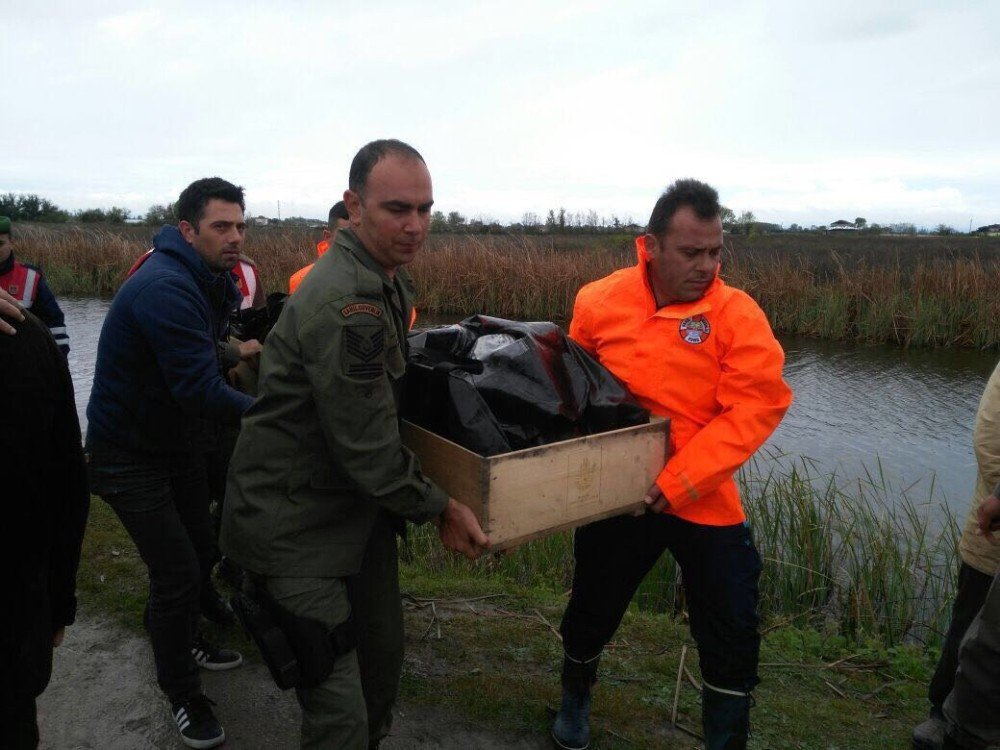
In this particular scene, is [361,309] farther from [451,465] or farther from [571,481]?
[571,481]

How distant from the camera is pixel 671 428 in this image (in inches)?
107

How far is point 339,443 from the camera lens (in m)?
2.04

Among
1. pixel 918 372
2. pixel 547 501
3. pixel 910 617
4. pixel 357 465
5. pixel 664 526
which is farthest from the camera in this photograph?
pixel 918 372

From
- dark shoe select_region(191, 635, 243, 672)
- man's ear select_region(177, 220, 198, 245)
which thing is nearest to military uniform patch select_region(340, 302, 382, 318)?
man's ear select_region(177, 220, 198, 245)

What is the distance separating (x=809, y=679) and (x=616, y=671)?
98 cm

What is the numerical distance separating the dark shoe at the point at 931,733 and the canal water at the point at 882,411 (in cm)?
274

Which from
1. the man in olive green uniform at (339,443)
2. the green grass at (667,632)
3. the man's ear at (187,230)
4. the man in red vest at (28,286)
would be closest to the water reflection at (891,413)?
the green grass at (667,632)

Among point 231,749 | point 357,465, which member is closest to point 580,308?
point 357,465

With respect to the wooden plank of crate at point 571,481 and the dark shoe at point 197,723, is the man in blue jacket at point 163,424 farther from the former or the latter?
the wooden plank of crate at point 571,481

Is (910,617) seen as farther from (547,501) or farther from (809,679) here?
(547,501)

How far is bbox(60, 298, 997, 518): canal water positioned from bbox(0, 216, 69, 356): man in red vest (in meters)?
4.32

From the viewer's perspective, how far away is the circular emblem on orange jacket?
2672 mm

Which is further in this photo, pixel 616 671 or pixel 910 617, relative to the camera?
pixel 910 617

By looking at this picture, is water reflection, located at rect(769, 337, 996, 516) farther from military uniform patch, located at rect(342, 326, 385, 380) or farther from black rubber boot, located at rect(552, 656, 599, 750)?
military uniform patch, located at rect(342, 326, 385, 380)
